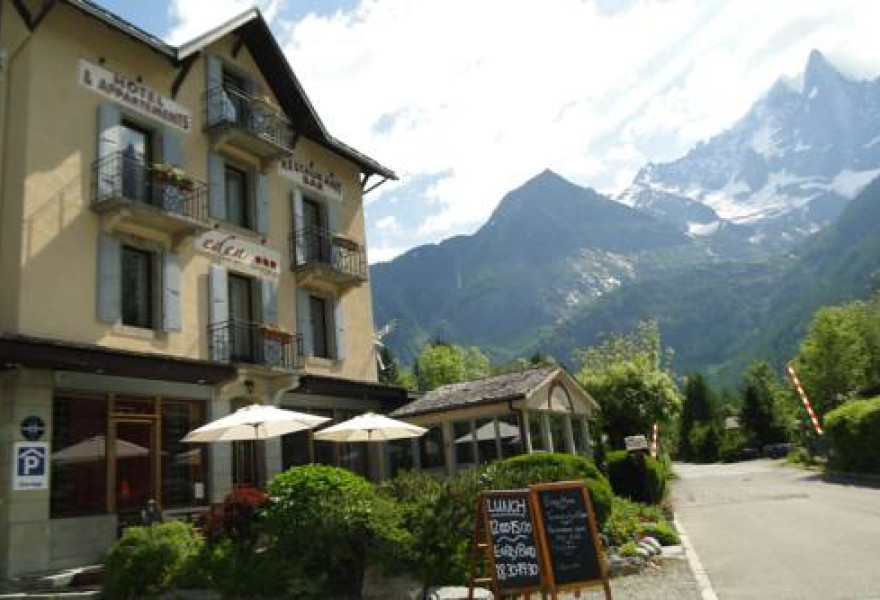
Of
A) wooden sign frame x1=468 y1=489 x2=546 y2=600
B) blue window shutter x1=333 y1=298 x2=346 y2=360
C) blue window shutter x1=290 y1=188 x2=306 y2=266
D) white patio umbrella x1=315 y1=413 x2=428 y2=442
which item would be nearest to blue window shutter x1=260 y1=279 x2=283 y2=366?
blue window shutter x1=290 y1=188 x2=306 y2=266

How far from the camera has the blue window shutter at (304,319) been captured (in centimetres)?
2169

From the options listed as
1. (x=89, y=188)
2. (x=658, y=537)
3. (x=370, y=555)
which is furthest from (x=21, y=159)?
(x=658, y=537)

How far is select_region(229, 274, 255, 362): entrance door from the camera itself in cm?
1925

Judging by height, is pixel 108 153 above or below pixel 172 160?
below

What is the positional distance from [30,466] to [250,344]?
6793 mm

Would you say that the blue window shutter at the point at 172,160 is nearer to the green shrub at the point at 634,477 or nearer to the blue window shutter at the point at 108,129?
the blue window shutter at the point at 108,129

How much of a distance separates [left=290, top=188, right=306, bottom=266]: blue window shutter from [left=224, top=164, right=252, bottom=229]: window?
1603 millimetres

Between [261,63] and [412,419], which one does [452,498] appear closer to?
[412,419]

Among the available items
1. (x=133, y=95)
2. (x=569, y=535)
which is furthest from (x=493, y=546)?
(x=133, y=95)

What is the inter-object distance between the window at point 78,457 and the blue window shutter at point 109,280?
5.75ft

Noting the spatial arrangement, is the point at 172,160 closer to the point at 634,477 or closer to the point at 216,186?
the point at 216,186

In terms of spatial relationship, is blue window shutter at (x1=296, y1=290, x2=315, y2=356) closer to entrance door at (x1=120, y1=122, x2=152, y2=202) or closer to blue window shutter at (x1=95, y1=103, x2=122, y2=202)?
entrance door at (x1=120, y1=122, x2=152, y2=202)

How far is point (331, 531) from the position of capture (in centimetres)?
1019

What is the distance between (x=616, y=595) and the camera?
34.5 ft
